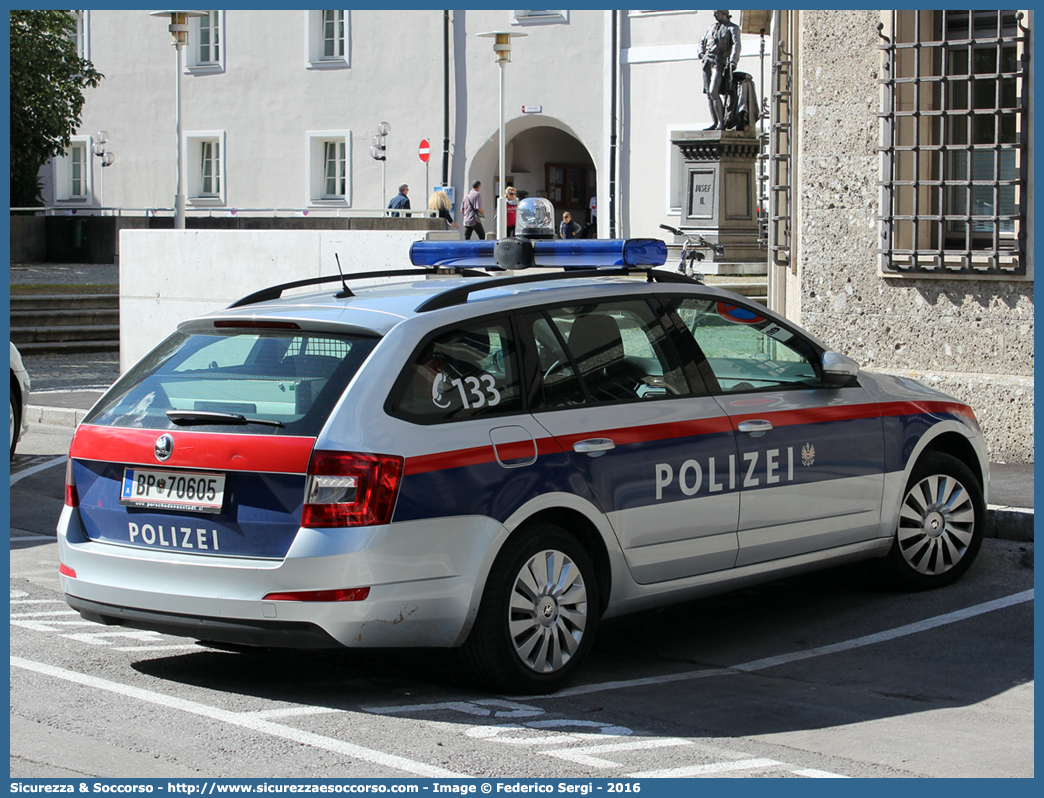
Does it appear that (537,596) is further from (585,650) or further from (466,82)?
(466,82)

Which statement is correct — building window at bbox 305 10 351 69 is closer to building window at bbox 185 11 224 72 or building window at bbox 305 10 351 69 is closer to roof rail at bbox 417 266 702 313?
building window at bbox 185 11 224 72

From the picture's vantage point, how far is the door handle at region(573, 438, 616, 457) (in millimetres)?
5641

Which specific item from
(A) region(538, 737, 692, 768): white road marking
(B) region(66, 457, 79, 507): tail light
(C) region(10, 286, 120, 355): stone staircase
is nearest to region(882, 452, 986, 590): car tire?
(A) region(538, 737, 692, 768): white road marking

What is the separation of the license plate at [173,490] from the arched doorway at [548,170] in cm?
3454

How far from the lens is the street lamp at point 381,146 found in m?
39.1

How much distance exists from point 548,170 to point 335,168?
247 inches

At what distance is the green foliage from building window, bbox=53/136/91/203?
14576 mm

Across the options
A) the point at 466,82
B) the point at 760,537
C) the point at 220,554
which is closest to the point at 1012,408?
the point at 760,537

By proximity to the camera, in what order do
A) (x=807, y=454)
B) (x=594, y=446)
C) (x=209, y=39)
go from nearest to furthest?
(x=594, y=446), (x=807, y=454), (x=209, y=39)

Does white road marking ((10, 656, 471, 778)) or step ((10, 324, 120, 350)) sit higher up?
step ((10, 324, 120, 350))

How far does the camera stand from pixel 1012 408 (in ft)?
35.7

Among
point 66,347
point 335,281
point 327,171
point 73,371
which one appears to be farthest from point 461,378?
point 327,171

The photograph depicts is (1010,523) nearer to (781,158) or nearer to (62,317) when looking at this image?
(781,158)

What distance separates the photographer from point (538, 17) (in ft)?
122
